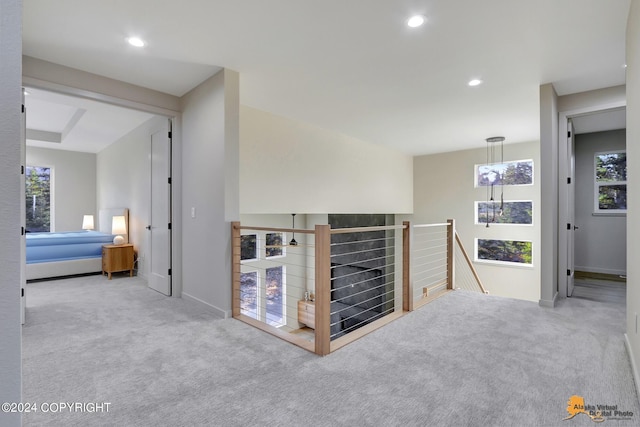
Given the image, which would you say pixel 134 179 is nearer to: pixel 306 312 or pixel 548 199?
pixel 306 312

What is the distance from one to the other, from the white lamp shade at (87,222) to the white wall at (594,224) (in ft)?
34.0

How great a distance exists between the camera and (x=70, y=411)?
5.59ft

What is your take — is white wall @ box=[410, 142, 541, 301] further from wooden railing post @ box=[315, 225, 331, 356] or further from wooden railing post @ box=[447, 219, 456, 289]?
wooden railing post @ box=[315, 225, 331, 356]

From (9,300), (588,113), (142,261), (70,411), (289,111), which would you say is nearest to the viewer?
(9,300)

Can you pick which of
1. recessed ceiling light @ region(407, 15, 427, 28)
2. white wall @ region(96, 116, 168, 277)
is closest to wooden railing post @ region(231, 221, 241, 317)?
white wall @ region(96, 116, 168, 277)

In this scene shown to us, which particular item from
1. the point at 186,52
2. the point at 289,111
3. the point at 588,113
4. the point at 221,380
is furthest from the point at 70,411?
the point at 588,113

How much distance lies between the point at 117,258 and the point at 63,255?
2.70 ft

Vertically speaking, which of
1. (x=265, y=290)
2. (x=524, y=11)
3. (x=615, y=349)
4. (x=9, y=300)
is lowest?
(x=265, y=290)

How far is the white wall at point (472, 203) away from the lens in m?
6.47

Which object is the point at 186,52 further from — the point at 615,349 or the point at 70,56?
the point at 615,349

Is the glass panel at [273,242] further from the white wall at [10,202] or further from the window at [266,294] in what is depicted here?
the white wall at [10,202]

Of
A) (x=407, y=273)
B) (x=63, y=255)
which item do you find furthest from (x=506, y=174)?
(x=63, y=255)

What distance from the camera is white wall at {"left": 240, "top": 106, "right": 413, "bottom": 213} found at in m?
4.86

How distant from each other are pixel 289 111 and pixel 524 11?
10.4ft
